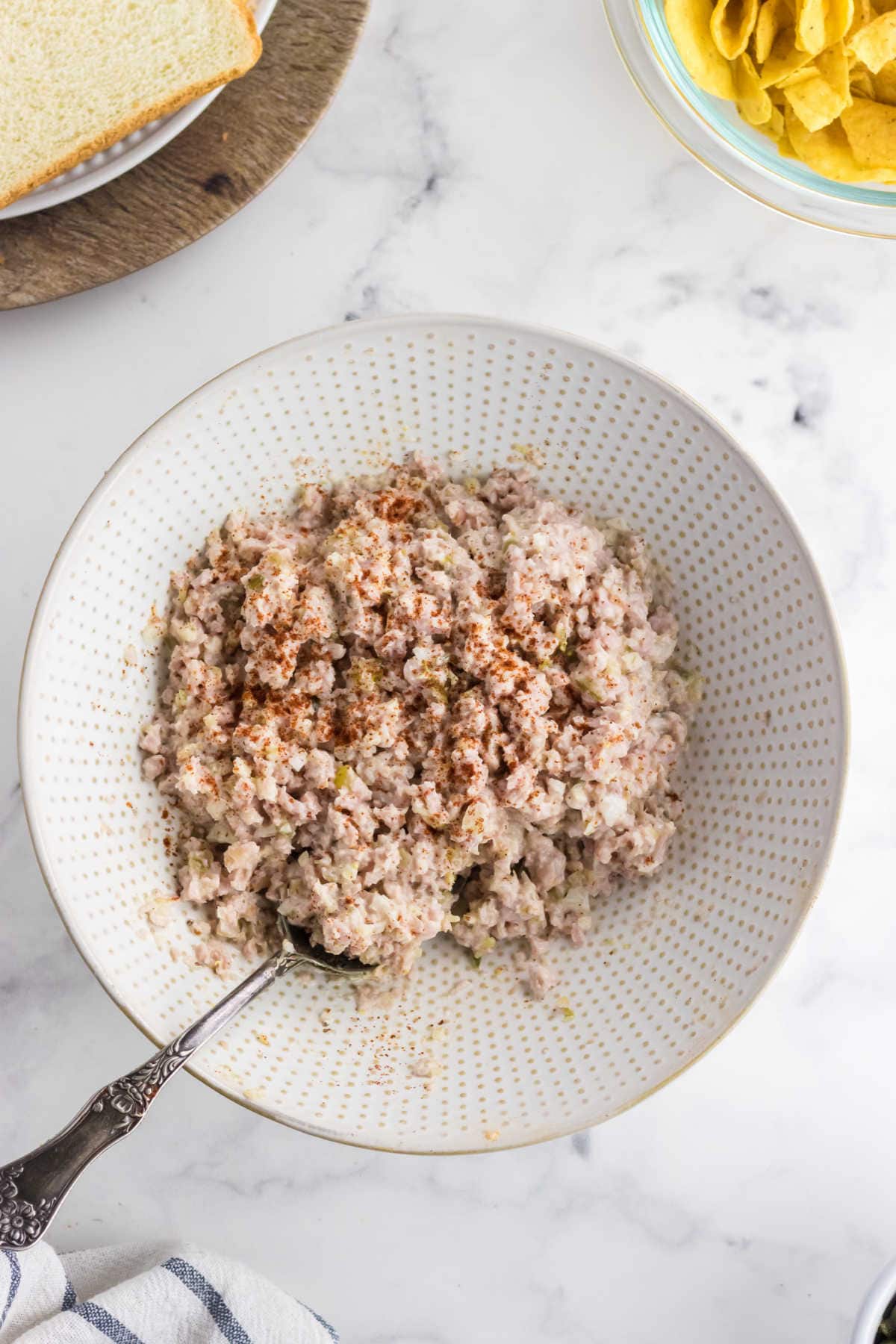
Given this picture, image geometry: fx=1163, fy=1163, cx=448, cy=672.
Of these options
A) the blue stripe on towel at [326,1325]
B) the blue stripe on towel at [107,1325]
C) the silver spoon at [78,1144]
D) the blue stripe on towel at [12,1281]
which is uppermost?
the silver spoon at [78,1144]

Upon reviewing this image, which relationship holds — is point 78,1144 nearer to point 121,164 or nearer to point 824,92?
point 121,164

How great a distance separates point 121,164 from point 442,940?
1549 mm

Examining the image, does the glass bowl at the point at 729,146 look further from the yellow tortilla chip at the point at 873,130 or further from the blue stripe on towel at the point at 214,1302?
the blue stripe on towel at the point at 214,1302

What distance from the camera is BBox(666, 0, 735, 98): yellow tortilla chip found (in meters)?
2.06

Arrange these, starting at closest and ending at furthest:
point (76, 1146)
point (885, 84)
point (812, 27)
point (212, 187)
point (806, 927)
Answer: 1. point (76, 1146)
2. point (812, 27)
3. point (885, 84)
4. point (212, 187)
5. point (806, 927)

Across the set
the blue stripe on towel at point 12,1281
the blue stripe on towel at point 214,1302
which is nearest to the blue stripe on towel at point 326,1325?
the blue stripe on towel at point 214,1302

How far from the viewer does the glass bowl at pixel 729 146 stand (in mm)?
2189

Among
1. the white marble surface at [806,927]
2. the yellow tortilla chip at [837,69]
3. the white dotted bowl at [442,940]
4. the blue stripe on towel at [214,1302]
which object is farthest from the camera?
the white marble surface at [806,927]

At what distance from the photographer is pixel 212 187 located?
87.4 inches

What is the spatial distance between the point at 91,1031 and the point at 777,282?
2026 millimetres

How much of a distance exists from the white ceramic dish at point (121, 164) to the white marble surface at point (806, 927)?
0.20 metres

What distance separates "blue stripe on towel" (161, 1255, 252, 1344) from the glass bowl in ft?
7.50

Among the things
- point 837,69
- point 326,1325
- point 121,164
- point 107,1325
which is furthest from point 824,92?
point 107,1325

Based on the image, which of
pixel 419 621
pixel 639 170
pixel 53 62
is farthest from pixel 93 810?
pixel 639 170
